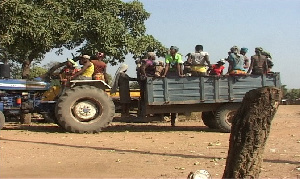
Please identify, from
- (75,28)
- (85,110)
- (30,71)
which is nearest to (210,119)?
(85,110)

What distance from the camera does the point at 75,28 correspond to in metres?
16.0

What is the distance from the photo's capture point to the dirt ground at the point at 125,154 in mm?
6652

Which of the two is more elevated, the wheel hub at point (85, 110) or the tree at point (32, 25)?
the tree at point (32, 25)

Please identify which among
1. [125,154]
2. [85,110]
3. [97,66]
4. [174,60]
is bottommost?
[125,154]

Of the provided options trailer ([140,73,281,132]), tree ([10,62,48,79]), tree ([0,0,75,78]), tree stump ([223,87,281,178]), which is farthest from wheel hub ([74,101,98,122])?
tree ([10,62,48,79])

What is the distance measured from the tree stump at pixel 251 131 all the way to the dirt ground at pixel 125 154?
182cm

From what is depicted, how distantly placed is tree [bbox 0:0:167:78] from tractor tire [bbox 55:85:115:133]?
3761mm

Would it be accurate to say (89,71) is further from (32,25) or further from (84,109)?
(32,25)

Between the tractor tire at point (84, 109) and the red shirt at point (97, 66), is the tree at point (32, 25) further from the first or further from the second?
the tractor tire at point (84, 109)

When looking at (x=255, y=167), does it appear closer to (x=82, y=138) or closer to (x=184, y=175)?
(x=184, y=175)

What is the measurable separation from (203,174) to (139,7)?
14748 millimetres

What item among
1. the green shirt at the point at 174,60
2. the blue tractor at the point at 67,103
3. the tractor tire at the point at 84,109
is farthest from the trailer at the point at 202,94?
the blue tractor at the point at 67,103

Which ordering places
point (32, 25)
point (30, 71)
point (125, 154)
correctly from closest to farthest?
1. point (125, 154)
2. point (32, 25)
3. point (30, 71)

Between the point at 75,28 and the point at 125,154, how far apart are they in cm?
869
